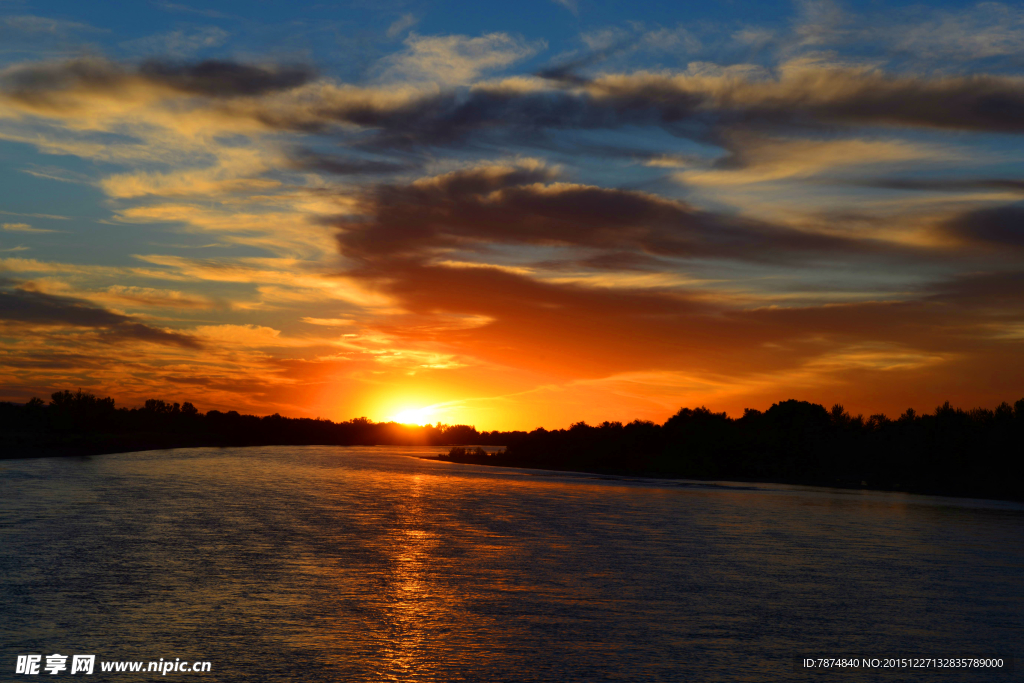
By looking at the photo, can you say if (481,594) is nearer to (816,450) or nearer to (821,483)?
(821,483)

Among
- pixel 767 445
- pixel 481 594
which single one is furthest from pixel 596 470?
pixel 481 594

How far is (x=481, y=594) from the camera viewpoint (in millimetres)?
22375

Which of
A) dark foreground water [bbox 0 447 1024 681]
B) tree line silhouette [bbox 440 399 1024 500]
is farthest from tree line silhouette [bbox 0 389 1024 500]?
dark foreground water [bbox 0 447 1024 681]

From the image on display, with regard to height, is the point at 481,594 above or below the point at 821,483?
above

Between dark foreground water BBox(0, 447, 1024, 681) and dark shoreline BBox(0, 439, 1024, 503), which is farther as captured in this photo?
dark shoreline BBox(0, 439, 1024, 503)

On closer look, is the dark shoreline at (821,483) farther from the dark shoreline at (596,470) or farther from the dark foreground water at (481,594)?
the dark foreground water at (481,594)

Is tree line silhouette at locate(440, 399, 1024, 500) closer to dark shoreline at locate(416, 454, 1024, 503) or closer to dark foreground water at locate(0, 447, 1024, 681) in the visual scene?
dark shoreline at locate(416, 454, 1024, 503)

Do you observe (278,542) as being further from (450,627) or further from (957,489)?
(957,489)

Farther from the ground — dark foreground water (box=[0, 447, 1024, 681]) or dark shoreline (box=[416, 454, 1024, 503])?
dark foreground water (box=[0, 447, 1024, 681])

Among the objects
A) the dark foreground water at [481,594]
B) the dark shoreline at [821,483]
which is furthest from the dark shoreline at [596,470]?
the dark foreground water at [481,594]

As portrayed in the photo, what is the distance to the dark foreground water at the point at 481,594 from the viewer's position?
51.4 ft

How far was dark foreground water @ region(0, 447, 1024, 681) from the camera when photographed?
15.7 meters

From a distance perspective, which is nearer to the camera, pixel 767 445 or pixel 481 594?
pixel 481 594

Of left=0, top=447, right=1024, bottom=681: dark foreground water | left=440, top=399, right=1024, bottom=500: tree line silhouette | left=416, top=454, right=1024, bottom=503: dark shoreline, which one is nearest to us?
left=0, top=447, right=1024, bottom=681: dark foreground water
